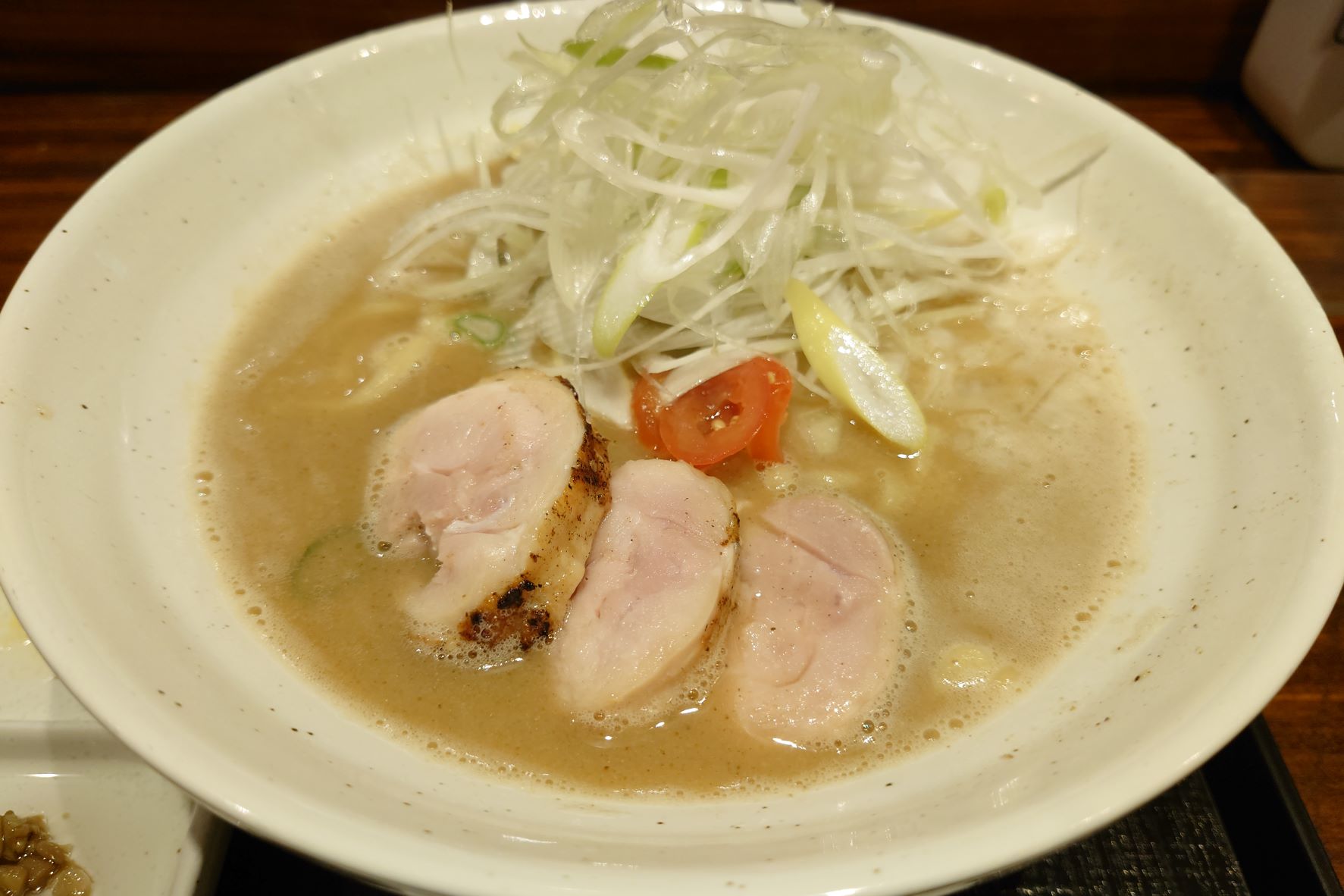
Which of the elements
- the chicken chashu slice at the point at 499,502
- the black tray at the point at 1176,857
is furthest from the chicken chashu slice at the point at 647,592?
the black tray at the point at 1176,857

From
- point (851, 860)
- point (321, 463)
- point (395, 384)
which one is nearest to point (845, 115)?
point (395, 384)

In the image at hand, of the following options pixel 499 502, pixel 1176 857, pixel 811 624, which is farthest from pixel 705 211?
pixel 1176 857

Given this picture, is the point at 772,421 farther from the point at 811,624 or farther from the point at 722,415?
the point at 811,624

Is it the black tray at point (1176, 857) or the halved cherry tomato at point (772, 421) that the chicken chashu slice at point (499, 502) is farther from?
the black tray at point (1176, 857)

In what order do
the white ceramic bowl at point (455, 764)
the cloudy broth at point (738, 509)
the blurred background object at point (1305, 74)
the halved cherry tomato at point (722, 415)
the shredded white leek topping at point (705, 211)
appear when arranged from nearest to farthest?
the white ceramic bowl at point (455, 764) → the cloudy broth at point (738, 509) → the halved cherry tomato at point (722, 415) → the shredded white leek topping at point (705, 211) → the blurred background object at point (1305, 74)

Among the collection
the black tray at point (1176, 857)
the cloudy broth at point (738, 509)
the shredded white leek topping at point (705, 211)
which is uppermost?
the shredded white leek topping at point (705, 211)

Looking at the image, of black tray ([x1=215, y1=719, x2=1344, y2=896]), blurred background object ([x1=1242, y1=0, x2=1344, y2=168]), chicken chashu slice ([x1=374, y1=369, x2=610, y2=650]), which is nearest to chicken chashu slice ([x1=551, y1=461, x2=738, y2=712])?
chicken chashu slice ([x1=374, y1=369, x2=610, y2=650])

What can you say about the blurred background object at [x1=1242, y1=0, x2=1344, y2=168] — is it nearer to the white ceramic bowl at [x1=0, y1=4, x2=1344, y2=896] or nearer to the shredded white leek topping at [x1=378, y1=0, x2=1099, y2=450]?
the white ceramic bowl at [x1=0, y1=4, x2=1344, y2=896]
